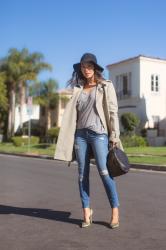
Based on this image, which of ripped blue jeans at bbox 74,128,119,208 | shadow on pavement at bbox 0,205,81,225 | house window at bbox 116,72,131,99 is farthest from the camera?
house window at bbox 116,72,131,99

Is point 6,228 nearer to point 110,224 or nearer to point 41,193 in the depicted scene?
point 110,224

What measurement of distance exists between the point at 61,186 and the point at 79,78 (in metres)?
4.54

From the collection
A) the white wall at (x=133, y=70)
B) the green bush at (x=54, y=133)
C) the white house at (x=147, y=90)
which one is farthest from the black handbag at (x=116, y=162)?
the green bush at (x=54, y=133)

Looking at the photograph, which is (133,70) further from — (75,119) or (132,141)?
(75,119)

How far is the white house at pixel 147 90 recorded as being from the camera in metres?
35.2

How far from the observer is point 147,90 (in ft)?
117

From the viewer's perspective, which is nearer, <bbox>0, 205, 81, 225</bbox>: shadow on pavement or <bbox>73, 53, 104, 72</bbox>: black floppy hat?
<bbox>73, 53, 104, 72</bbox>: black floppy hat

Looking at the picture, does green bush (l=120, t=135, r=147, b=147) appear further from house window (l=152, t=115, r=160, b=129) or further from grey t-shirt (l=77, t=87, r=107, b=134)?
grey t-shirt (l=77, t=87, r=107, b=134)

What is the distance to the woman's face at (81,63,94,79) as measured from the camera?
18.5ft

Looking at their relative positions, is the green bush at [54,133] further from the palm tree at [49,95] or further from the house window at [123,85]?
the palm tree at [49,95]

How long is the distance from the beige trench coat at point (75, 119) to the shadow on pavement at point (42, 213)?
85 centimetres

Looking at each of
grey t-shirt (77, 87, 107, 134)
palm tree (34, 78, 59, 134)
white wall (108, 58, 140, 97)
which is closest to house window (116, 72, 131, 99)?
white wall (108, 58, 140, 97)

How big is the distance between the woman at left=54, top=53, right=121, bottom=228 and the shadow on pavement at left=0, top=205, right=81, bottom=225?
52cm

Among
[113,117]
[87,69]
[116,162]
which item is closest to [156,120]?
[87,69]
